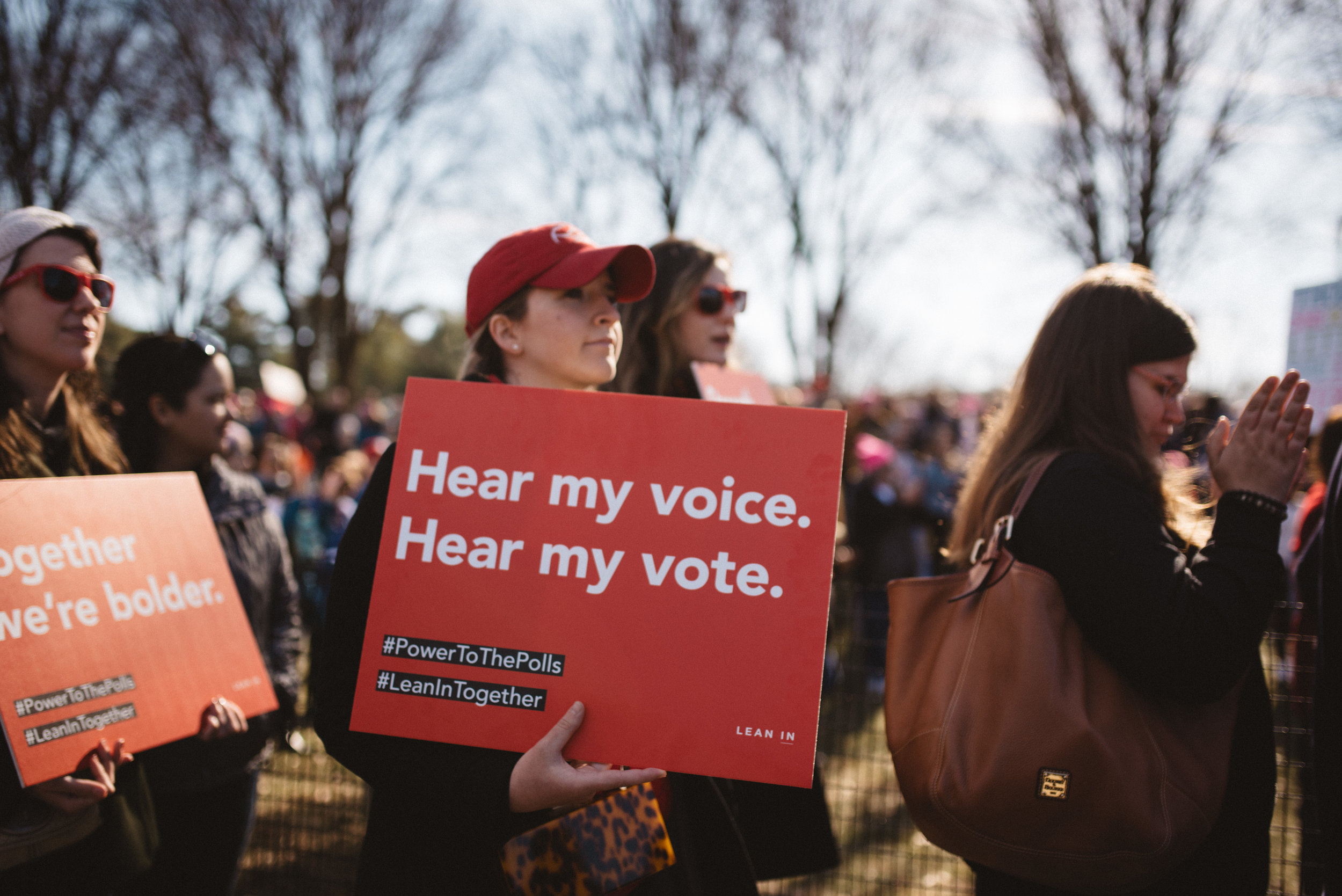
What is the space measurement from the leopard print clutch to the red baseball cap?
3.49 feet

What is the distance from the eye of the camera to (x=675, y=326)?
2.97 meters

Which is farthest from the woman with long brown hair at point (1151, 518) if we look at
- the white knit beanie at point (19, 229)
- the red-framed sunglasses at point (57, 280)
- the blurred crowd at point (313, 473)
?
the white knit beanie at point (19, 229)

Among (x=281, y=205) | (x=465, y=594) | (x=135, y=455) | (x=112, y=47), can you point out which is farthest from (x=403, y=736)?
(x=281, y=205)

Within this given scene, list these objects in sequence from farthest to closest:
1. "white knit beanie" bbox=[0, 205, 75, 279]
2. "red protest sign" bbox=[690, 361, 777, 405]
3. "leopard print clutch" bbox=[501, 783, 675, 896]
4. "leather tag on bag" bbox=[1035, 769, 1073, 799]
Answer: "red protest sign" bbox=[690, 361, 777, 405] → "white knit beanie" bbox=[0, 205, 75, 279] → "leather tag on bag" bbox=[1035, 769, 1073, 799] → "leopard print clutch" bbox=[501, 783, 675, 896]

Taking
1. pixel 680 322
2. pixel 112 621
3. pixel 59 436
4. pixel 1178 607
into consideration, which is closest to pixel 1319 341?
pixel 1178 607

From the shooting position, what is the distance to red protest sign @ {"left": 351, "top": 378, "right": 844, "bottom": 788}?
1.45 meters

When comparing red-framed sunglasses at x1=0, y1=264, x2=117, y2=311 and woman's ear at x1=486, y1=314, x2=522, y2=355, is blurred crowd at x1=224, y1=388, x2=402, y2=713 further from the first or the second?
red-framed sunglasses at x1=0, y1=264, x2=117, y2=311

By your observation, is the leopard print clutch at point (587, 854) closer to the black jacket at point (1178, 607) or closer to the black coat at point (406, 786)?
the black coat at point (406, 786)

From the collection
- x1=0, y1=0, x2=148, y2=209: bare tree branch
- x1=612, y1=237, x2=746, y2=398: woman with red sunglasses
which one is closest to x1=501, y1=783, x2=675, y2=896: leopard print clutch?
x1=612, y1=237, x2=746, y2=398: woman with red sunglasses

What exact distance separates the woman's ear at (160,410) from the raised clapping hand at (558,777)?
6.99 feet

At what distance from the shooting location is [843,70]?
15414 millimetres

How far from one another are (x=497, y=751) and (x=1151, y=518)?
4.57ft

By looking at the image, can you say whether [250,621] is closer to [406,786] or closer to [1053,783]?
[406,786]

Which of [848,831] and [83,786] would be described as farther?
[848,831]
